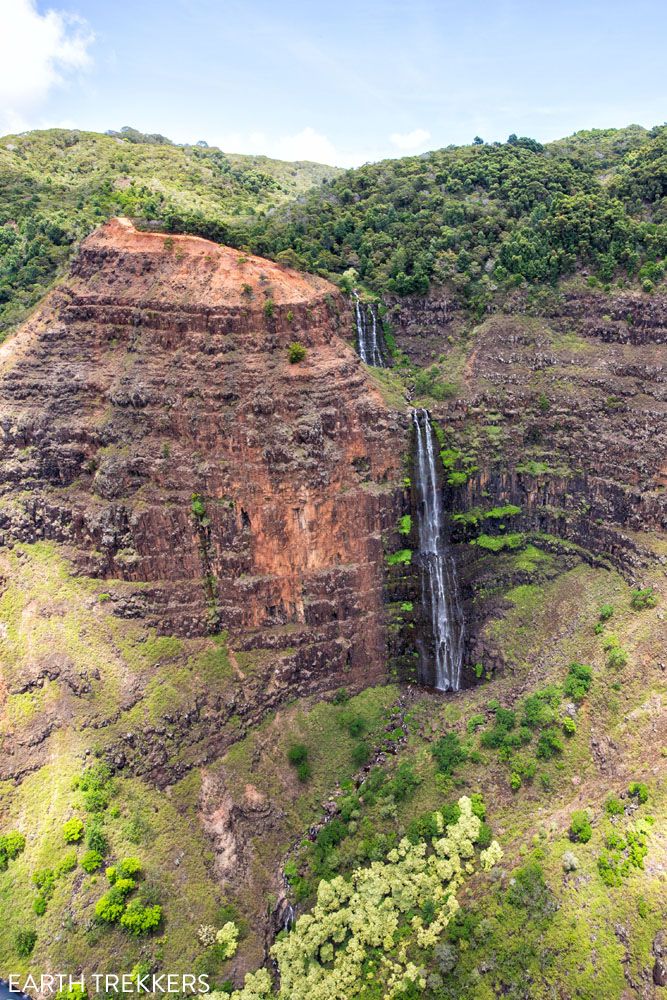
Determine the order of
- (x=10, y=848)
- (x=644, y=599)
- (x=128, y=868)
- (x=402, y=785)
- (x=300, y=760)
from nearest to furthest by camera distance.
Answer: (x=128, y=868), (x=10, y=848), (x=402, y=785), (x=644, y=599), (x=300, y=760)

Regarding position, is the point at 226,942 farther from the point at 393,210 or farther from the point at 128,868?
the point at 393,210

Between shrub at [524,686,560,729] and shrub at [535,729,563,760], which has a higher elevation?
shrub at [524,686,560,729]

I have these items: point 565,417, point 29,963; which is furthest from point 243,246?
point 29,963

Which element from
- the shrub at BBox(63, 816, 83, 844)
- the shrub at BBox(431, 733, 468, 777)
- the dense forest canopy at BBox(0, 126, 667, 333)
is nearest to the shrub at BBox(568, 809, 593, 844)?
the shrub at BBox(431, 733, 468, 777)

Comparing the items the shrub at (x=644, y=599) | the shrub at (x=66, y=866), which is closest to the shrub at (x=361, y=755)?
the shrub at (x=66, y=866)

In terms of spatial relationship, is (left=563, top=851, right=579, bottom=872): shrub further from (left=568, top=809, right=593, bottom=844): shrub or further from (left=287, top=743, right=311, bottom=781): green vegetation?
(left=287, top=743, right=311, bottom=781): green vegetation

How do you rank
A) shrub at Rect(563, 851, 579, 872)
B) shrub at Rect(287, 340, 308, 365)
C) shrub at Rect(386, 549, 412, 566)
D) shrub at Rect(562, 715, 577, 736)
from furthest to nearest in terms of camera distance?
A: shrub at Rect(386, 549, 412, 566), shrub at Rect(287, 340, 308, 365), shrub at Rect(562, 715, 577, 736), shrub at Rect(563, 851, 579, 872)

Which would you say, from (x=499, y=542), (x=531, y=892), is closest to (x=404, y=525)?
(x=499, y=542)
